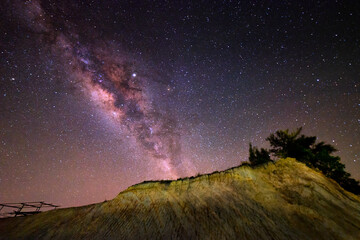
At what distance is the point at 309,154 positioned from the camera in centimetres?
1611

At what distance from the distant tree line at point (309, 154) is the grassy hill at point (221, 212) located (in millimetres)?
3331

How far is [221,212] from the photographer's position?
9.16 m

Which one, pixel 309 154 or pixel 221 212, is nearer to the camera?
pixel 221 212

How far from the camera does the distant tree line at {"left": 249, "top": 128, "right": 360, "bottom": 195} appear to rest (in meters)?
14.7

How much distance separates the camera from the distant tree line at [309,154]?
1468 cm

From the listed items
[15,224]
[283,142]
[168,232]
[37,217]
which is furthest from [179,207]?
[283,142]

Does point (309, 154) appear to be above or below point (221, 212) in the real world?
above

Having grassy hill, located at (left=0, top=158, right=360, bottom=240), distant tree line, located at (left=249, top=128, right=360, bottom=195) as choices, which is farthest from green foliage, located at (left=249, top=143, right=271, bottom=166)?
grassy hill, located at (left=0, top=158, right=360, bottom=240)

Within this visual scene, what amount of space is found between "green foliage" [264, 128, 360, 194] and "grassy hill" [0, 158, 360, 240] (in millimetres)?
4872

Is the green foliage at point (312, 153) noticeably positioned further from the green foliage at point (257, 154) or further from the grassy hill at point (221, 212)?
the grassy hill at point (221, 212)

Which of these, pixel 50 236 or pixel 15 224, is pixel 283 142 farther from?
pixel 15 224

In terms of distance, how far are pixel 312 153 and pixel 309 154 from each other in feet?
1.52

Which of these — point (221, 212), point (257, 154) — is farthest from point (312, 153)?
point (221, 212)

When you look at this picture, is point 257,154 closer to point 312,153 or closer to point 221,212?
point 312,153
